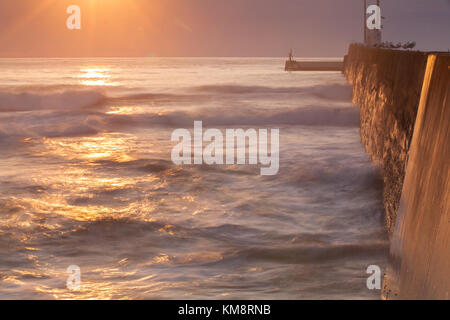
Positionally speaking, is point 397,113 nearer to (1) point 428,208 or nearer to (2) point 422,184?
(2) point 422,184

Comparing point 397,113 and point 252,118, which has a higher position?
point 397,113

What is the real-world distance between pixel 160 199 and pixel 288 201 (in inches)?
81.1

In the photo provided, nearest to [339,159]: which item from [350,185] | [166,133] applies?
[350,185]

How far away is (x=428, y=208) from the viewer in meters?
3.52

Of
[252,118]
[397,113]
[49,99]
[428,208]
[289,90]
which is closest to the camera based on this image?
[428,208]

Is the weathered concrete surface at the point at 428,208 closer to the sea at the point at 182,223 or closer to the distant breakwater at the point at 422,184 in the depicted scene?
the distant breakwater at the point at 422,184

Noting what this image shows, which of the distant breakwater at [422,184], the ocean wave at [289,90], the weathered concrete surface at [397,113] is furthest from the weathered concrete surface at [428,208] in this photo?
the ocean wave at [289,90]

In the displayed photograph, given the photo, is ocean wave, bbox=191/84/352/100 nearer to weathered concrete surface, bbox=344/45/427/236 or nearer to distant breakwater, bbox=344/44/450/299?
weathered concrete surface, bbox=344/45/427/236

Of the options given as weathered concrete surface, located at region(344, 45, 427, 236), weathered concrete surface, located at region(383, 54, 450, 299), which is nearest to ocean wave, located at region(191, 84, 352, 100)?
weathered concrete surface, located at region(344, 45, 427, 236)

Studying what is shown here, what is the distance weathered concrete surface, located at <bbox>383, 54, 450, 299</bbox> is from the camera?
3094 millimetres

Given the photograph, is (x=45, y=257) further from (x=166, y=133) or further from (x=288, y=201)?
(x=166, y=133)

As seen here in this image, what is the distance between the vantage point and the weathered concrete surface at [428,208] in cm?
309

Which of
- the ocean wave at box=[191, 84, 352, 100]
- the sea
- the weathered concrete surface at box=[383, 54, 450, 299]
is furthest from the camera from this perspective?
the ocean wave at box=[191, 84, 352, 100]

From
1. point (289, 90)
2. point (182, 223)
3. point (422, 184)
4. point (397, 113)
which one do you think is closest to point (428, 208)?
point (422, 184)
